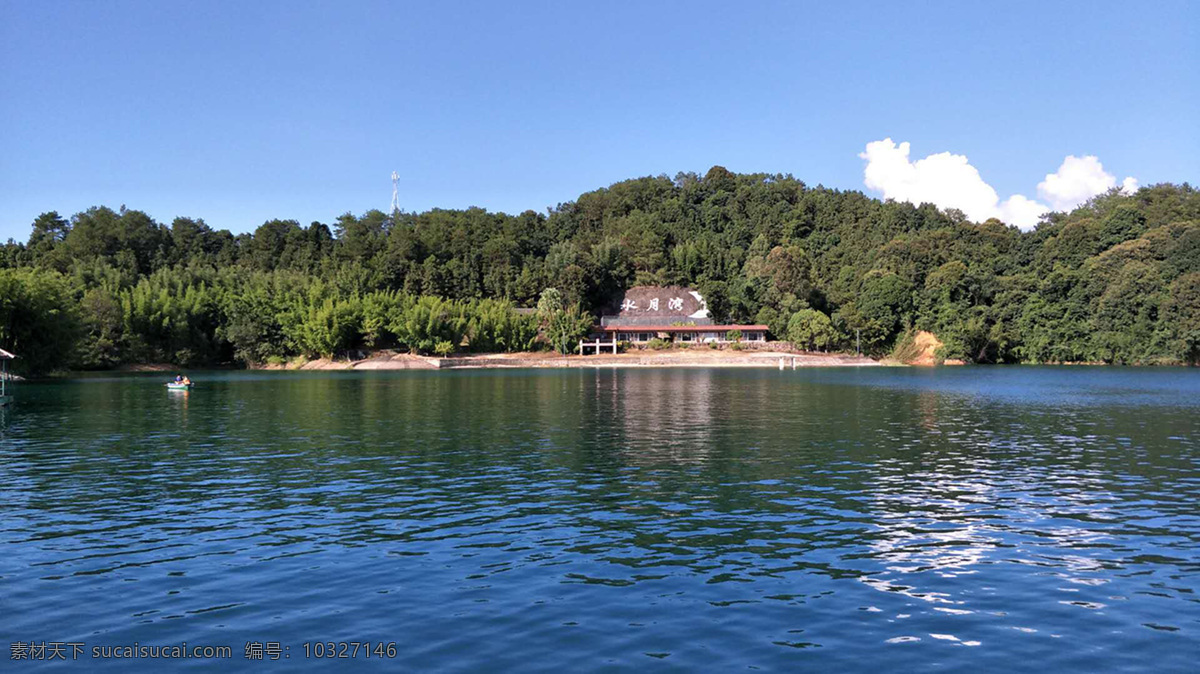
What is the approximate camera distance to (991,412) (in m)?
39.2

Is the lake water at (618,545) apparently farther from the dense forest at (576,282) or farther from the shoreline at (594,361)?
the shoreline at (594,361)

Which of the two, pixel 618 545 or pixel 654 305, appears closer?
pixel 618 545

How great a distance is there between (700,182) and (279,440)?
155 meters

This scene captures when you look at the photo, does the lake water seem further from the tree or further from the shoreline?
the tree

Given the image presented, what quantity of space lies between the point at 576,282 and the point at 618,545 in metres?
107

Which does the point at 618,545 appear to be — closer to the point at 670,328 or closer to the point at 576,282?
the point at 670,328

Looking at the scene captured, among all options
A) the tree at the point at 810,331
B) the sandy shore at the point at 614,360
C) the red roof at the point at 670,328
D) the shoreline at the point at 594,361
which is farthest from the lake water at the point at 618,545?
the red roof at the point at 670,328

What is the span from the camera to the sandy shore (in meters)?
101

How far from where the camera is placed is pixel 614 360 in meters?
108

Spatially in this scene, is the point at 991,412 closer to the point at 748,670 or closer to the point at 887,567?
the point at 887,567

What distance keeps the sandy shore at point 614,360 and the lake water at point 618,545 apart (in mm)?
69648

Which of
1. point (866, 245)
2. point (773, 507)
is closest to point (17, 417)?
point (773, 507)

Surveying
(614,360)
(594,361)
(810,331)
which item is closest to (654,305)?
(614,360)

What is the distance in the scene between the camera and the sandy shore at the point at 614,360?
101188 millimetres
